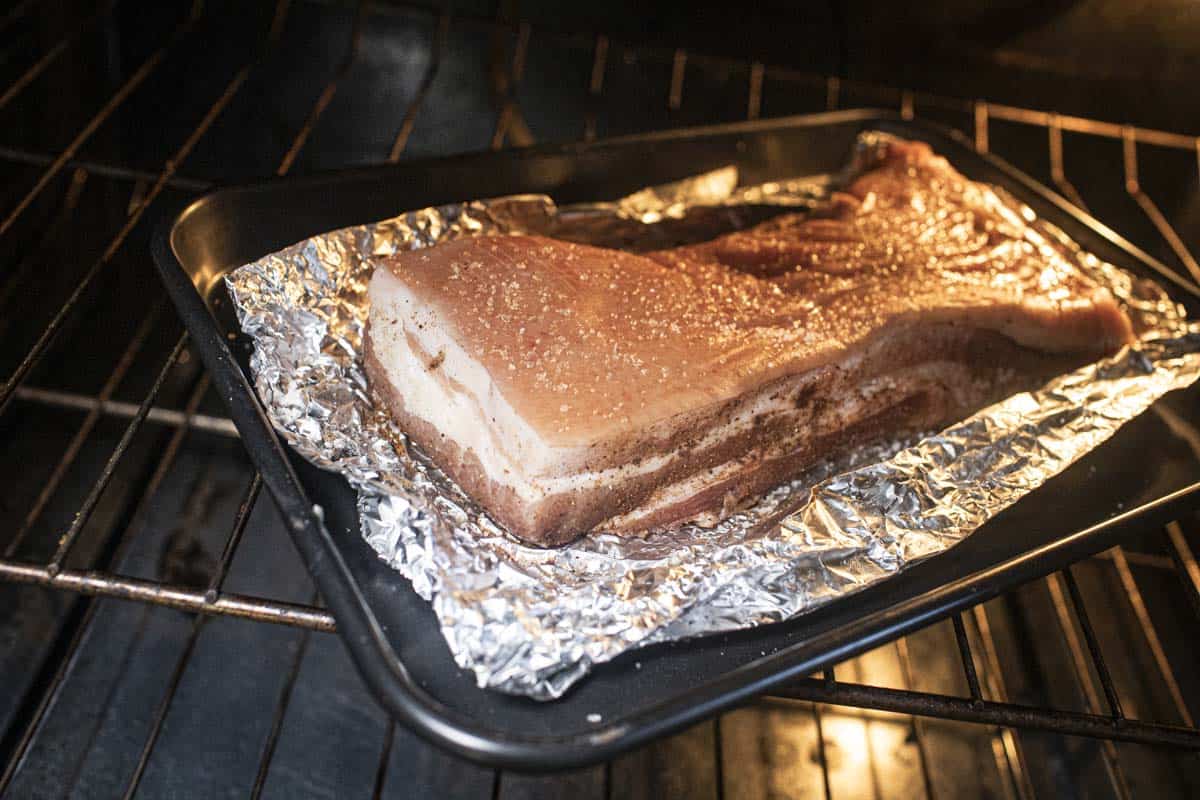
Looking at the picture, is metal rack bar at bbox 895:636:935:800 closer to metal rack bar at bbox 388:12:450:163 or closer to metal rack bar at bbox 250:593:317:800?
metal rack bar at bbox 250:593:317:800

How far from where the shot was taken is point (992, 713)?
3.46ft

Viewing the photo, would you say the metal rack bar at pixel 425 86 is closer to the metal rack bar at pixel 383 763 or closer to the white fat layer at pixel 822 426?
the white fat layer at pixel 822 426

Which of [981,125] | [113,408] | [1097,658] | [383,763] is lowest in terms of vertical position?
[383,763]

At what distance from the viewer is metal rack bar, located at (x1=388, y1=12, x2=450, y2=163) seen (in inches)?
74.1

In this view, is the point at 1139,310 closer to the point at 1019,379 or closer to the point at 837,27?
the point at 1019,379

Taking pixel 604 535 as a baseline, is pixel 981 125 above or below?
above

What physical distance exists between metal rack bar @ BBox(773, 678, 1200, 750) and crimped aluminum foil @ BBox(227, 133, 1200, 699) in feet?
0.39

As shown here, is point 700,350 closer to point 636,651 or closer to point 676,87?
point 636,651

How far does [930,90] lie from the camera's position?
2.37m

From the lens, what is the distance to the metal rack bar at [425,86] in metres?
1.88

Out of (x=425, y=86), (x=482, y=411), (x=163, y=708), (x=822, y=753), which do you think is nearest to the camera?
(x=482, y=411)

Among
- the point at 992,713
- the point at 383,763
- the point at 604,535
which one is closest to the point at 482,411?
the point at 604,535

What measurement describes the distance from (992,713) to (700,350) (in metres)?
0.58

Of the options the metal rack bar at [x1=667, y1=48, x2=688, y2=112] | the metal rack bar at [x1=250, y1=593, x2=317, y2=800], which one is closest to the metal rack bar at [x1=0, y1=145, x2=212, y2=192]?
the metal rack bar at [x1=250, y1=593, x2=317, y2=800]
